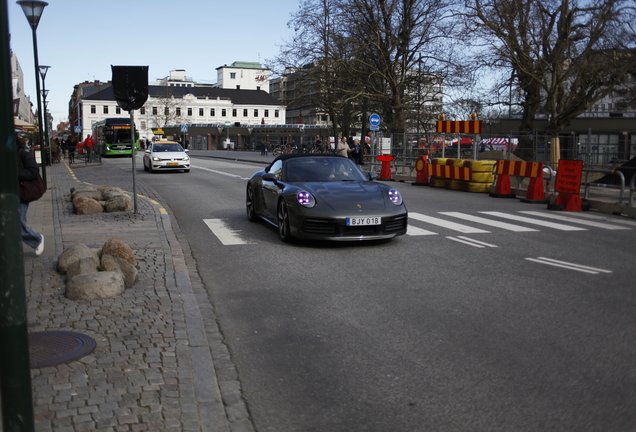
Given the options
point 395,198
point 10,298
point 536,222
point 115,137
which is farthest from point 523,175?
point 115,137

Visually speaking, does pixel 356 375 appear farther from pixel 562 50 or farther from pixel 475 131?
pixel 562 50

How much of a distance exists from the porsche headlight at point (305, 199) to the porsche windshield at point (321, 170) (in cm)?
92

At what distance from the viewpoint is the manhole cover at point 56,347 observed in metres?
4.35

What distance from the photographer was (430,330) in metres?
5.37

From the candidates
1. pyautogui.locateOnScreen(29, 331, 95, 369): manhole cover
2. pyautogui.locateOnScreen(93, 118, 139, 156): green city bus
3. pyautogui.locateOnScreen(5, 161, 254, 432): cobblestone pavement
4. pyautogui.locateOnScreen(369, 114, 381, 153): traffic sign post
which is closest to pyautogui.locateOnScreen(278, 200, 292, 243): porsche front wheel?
pyautogui.locateOnScreen(5, 161, 254, 432): cobblestone pavement

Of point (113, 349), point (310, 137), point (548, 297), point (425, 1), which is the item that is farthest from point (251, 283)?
point (310, 137)

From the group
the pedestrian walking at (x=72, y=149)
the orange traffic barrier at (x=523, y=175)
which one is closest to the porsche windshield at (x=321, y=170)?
the orange traffic barrier at (x=523, y=175)

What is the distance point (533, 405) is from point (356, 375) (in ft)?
3.79

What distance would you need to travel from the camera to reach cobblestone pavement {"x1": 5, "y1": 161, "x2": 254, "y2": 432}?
11.7ft

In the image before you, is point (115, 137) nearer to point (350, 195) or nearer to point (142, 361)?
point (350, 195)

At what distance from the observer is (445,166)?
21984 mm

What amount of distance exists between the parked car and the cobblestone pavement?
21.0m

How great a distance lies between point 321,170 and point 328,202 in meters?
1.49

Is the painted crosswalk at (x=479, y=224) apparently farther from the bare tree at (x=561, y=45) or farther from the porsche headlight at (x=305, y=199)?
the bare tree at (x=561, y=45)
